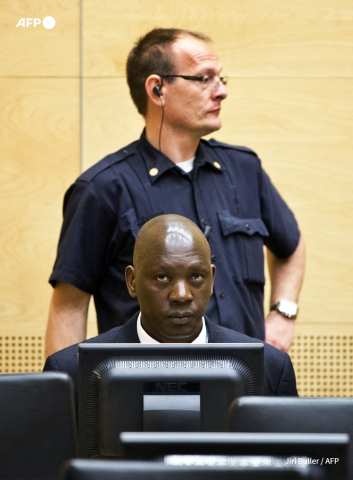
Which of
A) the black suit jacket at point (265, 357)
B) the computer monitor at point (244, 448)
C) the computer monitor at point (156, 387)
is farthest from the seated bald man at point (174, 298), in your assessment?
the computer monitor at point (244, 448)

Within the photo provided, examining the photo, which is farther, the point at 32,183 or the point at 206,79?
the point at 32,183

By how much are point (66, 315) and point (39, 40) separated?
1.79m

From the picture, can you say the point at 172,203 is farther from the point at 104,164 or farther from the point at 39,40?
the point at 39,40

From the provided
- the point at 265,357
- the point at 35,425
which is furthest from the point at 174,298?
the point at 35,425

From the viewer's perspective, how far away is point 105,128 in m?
4.04

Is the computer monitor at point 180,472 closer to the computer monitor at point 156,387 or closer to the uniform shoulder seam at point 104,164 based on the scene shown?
the computer monitor at point 156,387

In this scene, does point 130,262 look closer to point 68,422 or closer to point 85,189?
point 85,189

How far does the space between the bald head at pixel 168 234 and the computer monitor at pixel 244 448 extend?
1.03 meters

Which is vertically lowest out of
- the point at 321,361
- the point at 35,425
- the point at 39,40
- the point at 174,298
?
the point at 321,361

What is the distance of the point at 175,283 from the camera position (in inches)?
80.8

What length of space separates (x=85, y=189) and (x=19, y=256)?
56.2 inches

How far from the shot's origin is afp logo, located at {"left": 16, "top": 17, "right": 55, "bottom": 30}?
3.97 metres

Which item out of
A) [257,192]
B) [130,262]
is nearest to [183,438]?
[130,262]

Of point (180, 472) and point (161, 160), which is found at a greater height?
point (161, 160)
